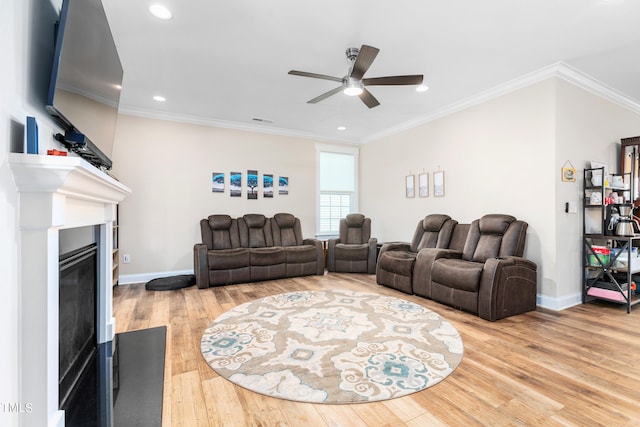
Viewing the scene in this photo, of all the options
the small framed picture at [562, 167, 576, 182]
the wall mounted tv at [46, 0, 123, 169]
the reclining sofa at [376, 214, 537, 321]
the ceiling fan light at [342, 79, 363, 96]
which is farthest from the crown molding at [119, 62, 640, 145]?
the wall mounted tv at [46, 0, 123, 169]

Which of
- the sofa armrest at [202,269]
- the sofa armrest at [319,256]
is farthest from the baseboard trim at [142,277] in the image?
the sofa armrest at [319,256]

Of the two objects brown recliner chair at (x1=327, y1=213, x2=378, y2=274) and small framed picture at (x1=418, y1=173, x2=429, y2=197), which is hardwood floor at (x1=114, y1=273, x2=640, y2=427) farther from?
small framed picture at (x1=418, y1=173, x2=429, y2=197)

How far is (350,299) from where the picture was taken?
12.1 feet

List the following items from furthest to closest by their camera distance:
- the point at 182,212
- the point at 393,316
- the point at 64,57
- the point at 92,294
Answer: the point at 182,212 → the point at 393,316 → the point at 92,294 → the point at 64,57

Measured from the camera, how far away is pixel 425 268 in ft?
12.1

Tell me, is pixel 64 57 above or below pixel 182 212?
above

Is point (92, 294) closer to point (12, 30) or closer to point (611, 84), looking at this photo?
point (12, 30)

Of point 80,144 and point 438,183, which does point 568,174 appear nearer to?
point 438,183

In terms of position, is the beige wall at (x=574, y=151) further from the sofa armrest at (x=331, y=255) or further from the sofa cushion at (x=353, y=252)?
the sofa armrest at (x=331, y=255)

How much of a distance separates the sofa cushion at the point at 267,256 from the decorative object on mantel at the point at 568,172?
3.81m

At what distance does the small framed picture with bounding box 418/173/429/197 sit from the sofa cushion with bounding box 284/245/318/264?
6.76 ft

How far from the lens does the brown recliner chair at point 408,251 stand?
3.95m

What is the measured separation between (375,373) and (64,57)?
95.7 inches

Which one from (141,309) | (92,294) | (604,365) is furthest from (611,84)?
(141,309)
